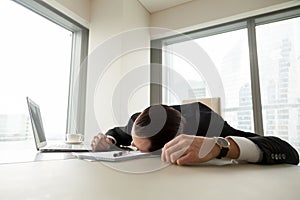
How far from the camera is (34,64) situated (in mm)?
1942

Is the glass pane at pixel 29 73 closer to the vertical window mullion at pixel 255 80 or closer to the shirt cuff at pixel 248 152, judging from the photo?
the shirt cuff at pixel 248 152

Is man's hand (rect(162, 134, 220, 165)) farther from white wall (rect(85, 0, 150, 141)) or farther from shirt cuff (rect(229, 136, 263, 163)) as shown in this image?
white wall (rect(85, 0, 150, 141))

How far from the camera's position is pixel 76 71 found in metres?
2.42

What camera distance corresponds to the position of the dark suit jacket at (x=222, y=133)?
2.24 feet


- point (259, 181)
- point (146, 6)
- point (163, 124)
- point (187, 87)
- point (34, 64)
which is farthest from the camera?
point (146, 6)

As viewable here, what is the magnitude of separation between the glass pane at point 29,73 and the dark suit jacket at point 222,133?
0.80 metres

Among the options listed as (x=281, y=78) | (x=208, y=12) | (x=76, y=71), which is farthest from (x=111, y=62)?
(x=281, y=78)

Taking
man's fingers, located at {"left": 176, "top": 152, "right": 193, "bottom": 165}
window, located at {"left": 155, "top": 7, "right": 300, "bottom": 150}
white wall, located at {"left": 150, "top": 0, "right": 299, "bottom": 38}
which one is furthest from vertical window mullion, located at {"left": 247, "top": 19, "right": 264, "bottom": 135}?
man's fingers, located at {"left": 176, "top": 152, "right": 193, "bottom": 165}

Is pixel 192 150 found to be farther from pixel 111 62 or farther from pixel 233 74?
pixel 233 74

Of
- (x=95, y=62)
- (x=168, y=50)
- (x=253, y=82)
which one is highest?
(x=168, y=50)

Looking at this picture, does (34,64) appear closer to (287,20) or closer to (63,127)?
(63,127)

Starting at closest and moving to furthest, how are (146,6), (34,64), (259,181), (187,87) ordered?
(259,181) < (187,87) < (34,64) < (146,6)

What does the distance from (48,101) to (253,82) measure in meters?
2.06

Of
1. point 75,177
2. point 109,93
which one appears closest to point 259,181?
point 75,177
